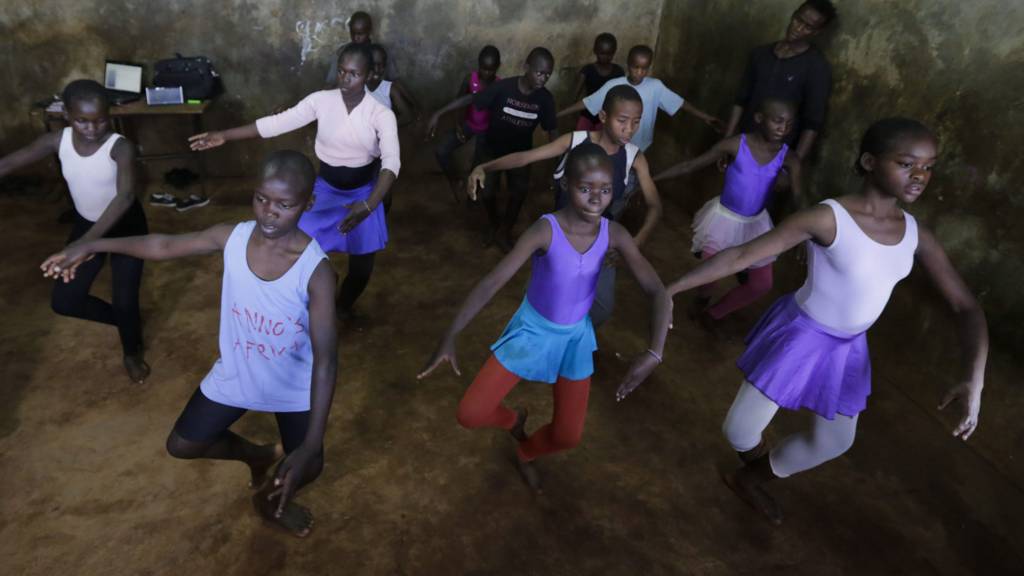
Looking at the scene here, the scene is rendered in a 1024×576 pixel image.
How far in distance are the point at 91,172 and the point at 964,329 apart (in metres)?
3.63

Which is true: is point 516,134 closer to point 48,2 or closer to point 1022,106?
point 1022,106

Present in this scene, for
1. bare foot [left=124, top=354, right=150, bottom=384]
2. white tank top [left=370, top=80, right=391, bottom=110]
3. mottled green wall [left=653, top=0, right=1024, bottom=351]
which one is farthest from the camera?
white tank top [left=370, top=80, right=391, bottom=110]

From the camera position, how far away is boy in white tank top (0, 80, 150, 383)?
3.04 metres

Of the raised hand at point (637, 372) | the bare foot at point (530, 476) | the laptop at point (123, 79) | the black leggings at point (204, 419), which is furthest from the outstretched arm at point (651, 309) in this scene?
the laptop at point (123, 79)

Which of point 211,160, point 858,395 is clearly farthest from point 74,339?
point 858,395

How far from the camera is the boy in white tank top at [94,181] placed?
304cm

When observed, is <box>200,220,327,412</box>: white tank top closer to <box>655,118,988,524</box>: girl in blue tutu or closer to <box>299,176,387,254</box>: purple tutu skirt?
<box>655,118,988,524</box>: girl in blue tutu

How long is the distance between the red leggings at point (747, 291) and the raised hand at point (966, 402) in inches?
62.5

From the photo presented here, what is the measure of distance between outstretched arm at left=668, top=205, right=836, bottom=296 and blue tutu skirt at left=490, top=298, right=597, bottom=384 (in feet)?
1.37

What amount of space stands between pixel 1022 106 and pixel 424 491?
3.22m

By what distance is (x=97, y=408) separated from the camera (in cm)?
336

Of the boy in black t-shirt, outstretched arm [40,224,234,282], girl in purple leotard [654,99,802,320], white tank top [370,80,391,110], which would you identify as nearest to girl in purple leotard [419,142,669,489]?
outstretched arm [40,224,234,282]

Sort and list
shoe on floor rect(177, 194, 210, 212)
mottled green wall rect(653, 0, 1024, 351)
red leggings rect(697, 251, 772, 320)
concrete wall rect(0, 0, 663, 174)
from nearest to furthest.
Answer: mottled green wall rect(653, 0, 1024, 351), red leggings rect(697, 251, 772, 320), concrete wall rect(0, 0, 663, 174), shoe on floor rect(177, 194, 210, 212)

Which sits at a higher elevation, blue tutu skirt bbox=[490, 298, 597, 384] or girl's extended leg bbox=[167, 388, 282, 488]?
blue tutu skirt bbox=[490, 298, 597, 384]
